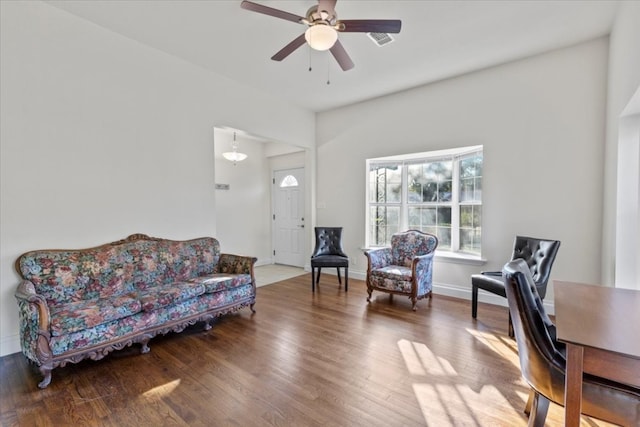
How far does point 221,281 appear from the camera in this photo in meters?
3.10

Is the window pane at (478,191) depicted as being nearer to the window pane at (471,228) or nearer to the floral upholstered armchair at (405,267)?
the window pane at (471,228)

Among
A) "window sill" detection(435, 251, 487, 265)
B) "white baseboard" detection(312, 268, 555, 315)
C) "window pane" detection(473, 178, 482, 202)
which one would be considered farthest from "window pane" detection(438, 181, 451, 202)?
"white baseboard" detection(312, 268, 555, 315)

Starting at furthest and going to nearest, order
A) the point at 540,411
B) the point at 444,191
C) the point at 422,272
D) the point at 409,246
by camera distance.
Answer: the point at 444,191 → the point at 409,246 → the point at 422,272 → the point at 540,411

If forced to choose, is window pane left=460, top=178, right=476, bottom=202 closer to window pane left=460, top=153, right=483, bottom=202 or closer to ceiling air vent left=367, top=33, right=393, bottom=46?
window pane left=460, top=153, right=483, bottom=202

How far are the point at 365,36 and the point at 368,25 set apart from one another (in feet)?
2.88

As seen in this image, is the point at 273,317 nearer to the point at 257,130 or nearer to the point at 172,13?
the point at 257,130

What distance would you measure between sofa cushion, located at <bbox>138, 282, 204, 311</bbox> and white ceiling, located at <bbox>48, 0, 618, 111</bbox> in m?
2.60

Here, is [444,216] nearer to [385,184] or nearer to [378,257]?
[385,184]

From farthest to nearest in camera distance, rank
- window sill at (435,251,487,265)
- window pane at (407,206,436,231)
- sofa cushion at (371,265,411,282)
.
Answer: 1. window pane at (407,206,436,231)
2. window sill at (435,251,487,265)
3. sofa cushion at (371,265,411,282)

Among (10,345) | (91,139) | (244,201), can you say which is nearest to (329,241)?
(244,201)

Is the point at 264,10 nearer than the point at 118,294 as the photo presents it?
Yes

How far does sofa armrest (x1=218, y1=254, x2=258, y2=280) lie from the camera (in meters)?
3.45

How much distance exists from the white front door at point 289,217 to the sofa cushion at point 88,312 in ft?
11.8

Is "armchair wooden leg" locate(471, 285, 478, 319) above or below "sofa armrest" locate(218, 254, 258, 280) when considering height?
below
